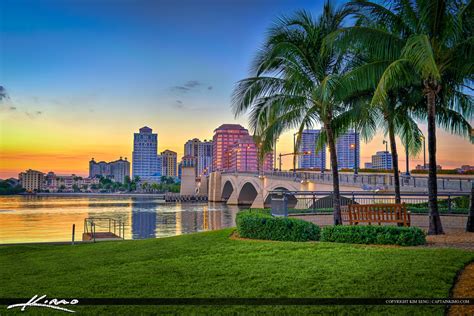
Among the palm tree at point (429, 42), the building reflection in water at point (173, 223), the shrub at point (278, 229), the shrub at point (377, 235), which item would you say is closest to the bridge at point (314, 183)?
the building reflection in water at point (173, 223)

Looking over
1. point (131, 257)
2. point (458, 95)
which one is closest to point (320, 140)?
point (458, 95)

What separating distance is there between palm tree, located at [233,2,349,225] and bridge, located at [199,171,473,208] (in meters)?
13.2

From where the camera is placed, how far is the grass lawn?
626 cm

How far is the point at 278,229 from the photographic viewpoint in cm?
1212

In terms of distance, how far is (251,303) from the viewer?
6176 millimetres

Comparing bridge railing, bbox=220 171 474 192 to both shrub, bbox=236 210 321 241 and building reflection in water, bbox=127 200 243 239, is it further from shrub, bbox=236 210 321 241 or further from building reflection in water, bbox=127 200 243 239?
shrub, bbox=236 210 321 241

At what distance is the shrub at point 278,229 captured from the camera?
1188cm

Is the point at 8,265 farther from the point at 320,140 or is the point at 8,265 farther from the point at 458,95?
the point at 458,95

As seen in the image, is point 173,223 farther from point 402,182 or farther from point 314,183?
point 402,182

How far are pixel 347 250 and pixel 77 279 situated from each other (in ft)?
18.9

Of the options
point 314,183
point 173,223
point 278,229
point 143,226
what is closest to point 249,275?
point 278,229

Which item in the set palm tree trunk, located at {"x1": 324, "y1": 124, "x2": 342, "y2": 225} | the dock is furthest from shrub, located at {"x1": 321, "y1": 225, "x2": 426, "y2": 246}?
the dock

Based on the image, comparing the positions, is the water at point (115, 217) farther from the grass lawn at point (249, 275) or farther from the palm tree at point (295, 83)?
the grass lawn at point (249, 275)

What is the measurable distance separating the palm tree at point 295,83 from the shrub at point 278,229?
3.47 metres
